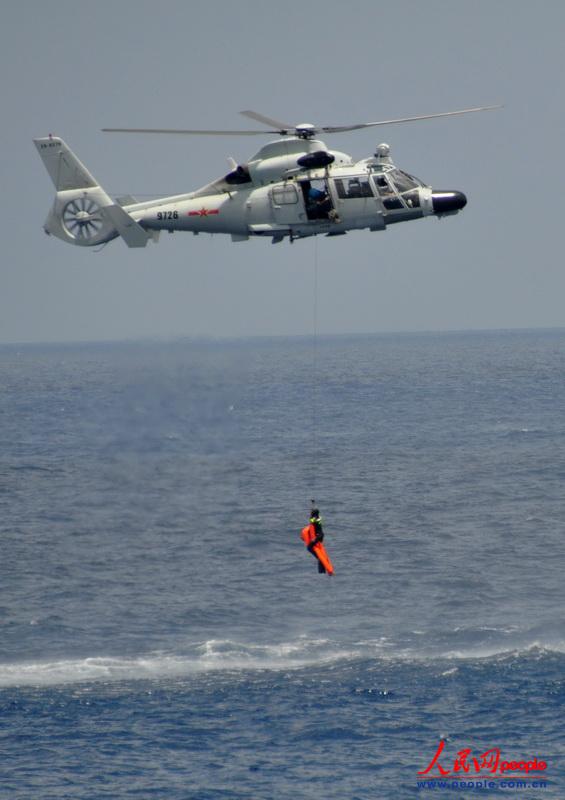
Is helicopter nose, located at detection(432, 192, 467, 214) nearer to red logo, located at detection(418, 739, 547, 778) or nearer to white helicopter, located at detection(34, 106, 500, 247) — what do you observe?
white helicopter, located at detection(34, 106, 500, 247)

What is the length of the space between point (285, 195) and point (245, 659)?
28917mm

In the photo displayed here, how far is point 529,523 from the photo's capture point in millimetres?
100750

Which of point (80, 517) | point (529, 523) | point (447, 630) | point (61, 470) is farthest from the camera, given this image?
point (61, 470)

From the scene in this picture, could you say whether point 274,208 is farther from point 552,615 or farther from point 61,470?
point 61,470

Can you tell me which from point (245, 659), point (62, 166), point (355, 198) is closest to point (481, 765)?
point (245, 659)

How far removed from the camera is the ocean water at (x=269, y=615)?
2274 inches

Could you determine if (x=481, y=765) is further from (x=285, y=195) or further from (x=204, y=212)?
(x=204, y=212)

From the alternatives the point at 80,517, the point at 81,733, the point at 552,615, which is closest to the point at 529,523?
the point at 552,615

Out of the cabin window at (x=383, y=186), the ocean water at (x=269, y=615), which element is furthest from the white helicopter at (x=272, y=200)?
the ocean water at (x=269, y=615)

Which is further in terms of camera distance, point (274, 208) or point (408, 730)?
point (408, 730)

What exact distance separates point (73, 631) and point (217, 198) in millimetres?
32870

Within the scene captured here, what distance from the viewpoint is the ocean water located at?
57750 millimetres

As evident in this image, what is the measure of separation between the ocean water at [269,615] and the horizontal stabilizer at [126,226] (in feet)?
79.7

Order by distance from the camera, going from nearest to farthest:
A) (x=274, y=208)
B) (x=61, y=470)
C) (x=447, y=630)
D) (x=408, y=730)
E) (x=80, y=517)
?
(x=274, y=208), (x=408, y=730), (x=447, y=630), (x=80, y=517), (x=61, y=470)
